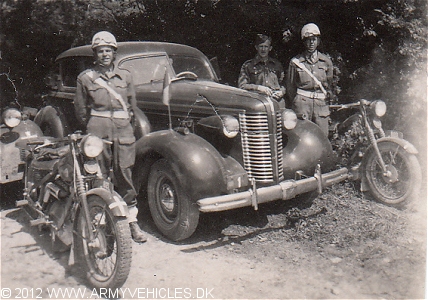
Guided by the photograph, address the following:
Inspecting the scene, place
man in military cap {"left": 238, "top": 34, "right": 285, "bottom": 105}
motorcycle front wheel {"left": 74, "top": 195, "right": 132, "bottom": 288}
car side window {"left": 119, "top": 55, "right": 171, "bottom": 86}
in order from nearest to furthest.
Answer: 1. motorcycle front wheel {"left": 74, "top": 195, "right": 132, "bottom": 288}
2. car side window {"left": 119, "top": 55, "right": 171, "bottom": 86}
3. man in military cap {"left": 238, "top": 34, "right": 285, "bottom": 105}

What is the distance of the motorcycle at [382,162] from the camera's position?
5.22 metres

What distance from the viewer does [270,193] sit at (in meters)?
4.49

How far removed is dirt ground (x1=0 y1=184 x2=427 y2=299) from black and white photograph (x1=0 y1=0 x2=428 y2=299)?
0.06 ft

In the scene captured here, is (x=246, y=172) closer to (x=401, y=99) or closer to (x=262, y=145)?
(x=262, y=145)

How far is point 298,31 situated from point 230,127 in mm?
2667

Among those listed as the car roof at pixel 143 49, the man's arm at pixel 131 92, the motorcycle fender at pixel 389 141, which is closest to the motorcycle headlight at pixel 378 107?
the motorcycle fender at pixel 389 141

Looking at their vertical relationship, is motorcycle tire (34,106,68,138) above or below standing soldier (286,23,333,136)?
below

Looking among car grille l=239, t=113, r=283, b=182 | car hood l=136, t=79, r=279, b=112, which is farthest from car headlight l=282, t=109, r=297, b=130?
car grille l=239, t=113, r=283, b=182

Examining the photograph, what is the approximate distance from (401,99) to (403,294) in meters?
3.24

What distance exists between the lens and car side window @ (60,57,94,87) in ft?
20.7

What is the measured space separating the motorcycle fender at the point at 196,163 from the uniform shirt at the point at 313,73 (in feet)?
5.89

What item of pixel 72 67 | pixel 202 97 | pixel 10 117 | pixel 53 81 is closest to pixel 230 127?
pixel 202 97

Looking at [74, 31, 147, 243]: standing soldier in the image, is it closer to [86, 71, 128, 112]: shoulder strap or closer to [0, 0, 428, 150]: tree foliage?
[86, 71, 128, 112]: shoulder strap

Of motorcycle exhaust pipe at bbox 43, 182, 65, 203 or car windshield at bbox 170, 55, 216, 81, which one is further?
car windshield at bbox 170, 55, 216, 81
